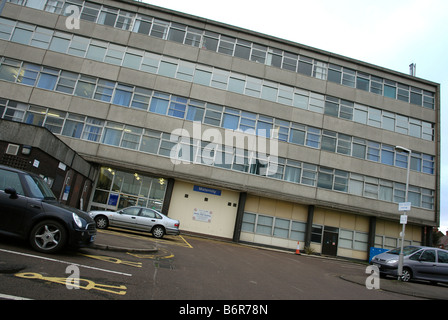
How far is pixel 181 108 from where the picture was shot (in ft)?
76.7

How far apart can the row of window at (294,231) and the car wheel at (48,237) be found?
18121 millimetres

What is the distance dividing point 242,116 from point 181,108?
5.15 metres

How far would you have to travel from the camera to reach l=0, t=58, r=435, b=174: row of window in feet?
74.3

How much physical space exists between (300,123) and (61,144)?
18.4 metres

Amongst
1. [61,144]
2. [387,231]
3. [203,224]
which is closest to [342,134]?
[387,231]

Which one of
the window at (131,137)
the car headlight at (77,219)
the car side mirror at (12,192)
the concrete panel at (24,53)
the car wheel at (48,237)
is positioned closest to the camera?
the car side mirror at (12,192)

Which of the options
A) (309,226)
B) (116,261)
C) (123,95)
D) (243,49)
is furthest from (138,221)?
(243,49)

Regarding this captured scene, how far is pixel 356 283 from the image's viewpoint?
9812 millimetres

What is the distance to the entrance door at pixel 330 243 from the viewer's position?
2378cm

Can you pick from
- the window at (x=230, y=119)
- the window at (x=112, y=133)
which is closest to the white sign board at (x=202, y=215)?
the window at (x=230, y=119)

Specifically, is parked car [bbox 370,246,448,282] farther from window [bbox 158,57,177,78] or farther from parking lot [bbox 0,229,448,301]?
window [bbox 158,57,177,78]

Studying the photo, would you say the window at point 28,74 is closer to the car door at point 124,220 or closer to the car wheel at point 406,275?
the car door at point 124,220

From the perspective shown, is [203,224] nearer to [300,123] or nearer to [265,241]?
[265,241]

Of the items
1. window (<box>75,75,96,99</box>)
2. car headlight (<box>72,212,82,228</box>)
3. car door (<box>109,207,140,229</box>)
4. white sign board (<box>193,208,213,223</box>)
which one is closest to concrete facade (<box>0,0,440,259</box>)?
window (<box>75,75,96,99</box>)
